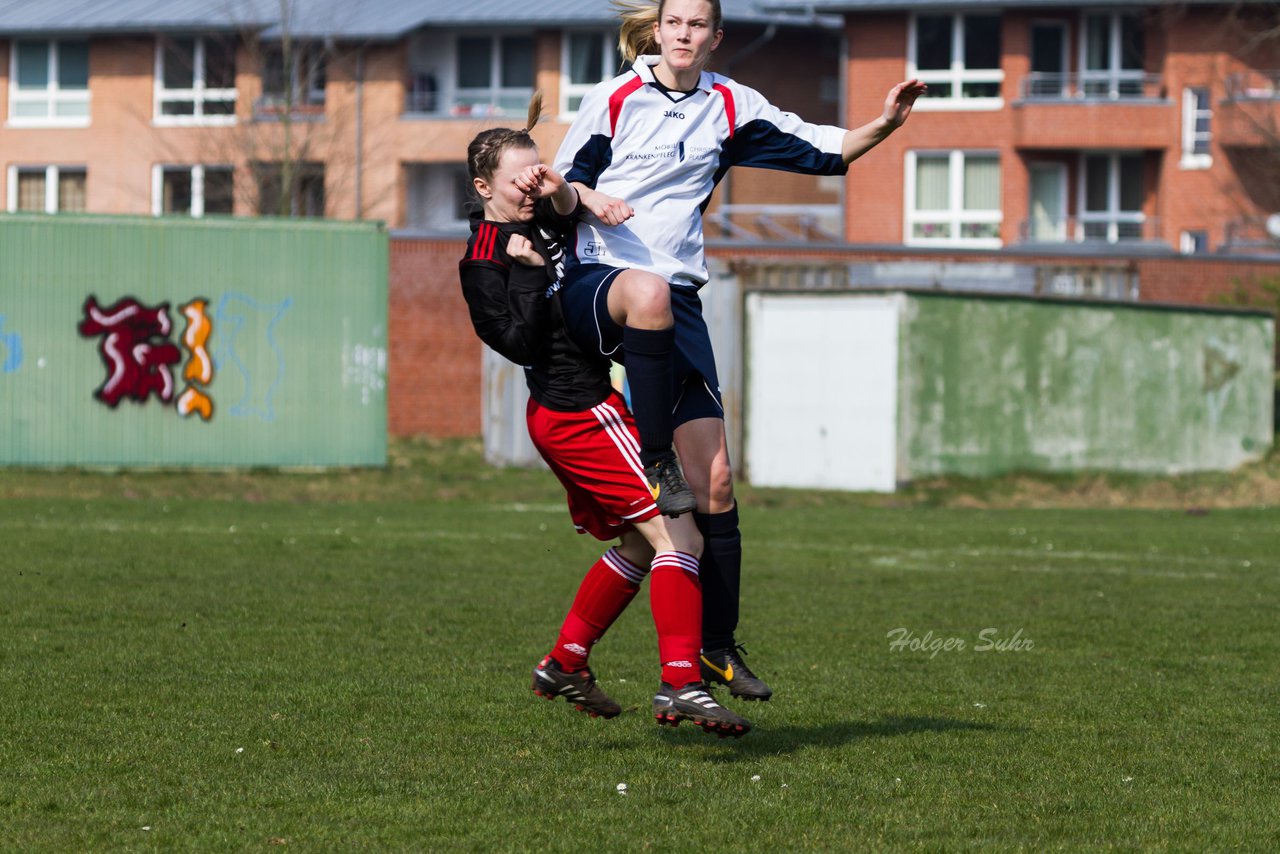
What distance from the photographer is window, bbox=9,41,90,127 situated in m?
55.5

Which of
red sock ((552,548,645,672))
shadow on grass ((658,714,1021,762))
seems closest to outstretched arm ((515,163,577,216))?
red sock ((552,548,645,672))

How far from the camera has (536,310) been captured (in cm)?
659

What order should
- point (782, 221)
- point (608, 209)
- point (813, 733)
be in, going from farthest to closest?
point (782, 221)
point (813, 733)
point (608, 209)

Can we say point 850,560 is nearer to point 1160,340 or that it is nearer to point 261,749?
point 261,749

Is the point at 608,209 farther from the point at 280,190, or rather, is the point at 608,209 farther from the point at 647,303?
the point at 280,190

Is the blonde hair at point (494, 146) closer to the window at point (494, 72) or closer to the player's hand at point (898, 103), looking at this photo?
the player's hand at point (898, 103)

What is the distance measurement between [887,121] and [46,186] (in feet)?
176

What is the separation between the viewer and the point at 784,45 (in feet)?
176

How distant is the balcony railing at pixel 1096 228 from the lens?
4925cm

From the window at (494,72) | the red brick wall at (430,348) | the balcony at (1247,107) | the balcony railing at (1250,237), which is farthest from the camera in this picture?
the window at (494,72)

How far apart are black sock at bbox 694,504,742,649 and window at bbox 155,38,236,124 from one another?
48.0m

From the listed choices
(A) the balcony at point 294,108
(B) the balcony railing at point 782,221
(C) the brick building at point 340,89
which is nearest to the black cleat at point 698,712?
(A) the balcony at point 294,108

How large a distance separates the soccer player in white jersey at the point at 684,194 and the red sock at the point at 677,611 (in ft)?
1.30

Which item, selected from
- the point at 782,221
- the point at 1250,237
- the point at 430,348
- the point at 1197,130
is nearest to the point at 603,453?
the point at 430,348
